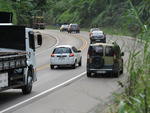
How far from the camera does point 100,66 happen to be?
87.6ft

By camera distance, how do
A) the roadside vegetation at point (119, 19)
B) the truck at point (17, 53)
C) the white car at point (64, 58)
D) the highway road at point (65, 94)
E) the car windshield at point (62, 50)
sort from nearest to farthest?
the roadside vegetation at point (119, 19), the highway road at point (65, 94), the truck at point (17, 53), the white car at point (64, 58), the car windshield at point (62, 50)

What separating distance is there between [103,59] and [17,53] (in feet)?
30.7

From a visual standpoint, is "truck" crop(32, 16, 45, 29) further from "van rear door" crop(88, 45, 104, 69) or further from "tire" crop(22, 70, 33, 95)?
"tire" crop(22, 70, 33, 95)

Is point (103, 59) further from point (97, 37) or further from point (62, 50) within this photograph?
point (97, 37)

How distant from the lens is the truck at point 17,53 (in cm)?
1738

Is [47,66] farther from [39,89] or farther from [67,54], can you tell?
[39,89]

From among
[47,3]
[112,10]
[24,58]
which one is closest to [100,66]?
[24,58]

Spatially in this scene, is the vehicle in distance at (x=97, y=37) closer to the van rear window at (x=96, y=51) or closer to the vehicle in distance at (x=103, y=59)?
the vehicle in distance at (x=103, y=59)

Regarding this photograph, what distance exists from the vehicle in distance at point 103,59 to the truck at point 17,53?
7.04 meters

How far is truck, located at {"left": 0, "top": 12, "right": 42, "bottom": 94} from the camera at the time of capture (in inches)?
684

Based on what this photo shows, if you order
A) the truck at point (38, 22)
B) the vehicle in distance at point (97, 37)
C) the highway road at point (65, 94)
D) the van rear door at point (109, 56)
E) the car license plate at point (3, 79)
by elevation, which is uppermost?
the truck at point (38, 22)

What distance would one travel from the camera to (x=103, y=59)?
26.8m

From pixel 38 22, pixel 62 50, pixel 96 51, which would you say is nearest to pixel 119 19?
pixel 96 51

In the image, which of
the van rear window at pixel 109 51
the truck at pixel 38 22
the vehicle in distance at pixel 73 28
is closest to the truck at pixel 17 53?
the van rear window at pixel 109 51
